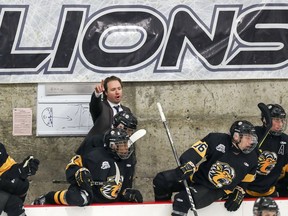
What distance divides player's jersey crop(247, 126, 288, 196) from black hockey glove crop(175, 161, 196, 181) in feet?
2.34

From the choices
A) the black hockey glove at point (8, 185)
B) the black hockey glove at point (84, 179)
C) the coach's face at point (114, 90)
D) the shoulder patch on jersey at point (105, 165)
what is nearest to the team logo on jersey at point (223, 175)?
the shoulder patch on jersey at point (105, 165)

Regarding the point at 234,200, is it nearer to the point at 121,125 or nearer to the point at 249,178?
the point at 249,178

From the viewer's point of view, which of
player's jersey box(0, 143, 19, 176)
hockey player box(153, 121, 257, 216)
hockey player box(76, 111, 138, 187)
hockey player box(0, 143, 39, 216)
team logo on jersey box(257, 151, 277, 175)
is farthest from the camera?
team logo on jersey box(257, 151, 277, 175)

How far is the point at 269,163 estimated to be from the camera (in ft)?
21.9

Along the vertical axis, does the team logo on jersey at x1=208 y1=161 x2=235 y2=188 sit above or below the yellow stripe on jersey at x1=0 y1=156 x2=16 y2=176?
below

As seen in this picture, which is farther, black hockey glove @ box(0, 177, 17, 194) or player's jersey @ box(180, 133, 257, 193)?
player's jersey @ box(180, 133, 257, 193)

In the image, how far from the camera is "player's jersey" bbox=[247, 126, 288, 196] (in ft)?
21.9

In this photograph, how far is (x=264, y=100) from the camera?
7824 mm

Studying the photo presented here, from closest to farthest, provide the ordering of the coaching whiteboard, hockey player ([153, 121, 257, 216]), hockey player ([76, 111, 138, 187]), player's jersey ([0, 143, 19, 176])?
player's jersey ([0, 143, 19, 176]), hockey player ([153, 121, 257, 216]), hockey player ([76, 111, 138, 187]), the coaching whiteboard

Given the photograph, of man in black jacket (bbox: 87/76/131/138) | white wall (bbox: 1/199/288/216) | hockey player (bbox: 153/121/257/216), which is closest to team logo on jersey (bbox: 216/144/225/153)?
hockey player (bbox: 153/121/257/216)

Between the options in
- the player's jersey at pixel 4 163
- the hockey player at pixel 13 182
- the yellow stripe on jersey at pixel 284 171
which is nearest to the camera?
the hockey player at pixel 13 182

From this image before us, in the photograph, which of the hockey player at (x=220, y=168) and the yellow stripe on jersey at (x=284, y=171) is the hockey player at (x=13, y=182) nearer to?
the hockey player at (x=220, y=168)

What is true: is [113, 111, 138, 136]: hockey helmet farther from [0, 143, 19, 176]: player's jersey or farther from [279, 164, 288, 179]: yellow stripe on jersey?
[279, 164, 288, 179]: yellow stripe on jersey

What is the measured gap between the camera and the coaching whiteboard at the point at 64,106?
7473 mm
